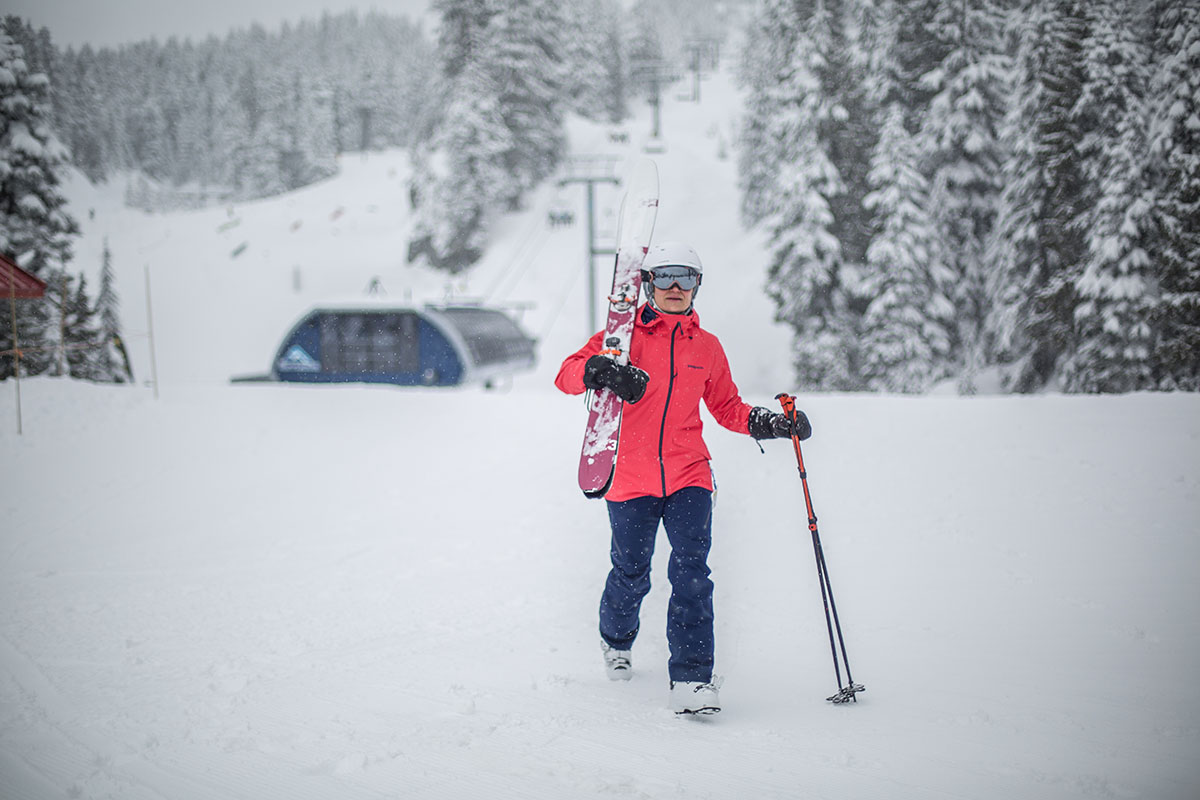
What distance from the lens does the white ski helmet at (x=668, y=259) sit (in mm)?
3168

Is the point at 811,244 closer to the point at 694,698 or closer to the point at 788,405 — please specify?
the point at 788,405

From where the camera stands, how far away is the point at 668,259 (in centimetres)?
317

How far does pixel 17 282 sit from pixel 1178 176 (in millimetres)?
13527

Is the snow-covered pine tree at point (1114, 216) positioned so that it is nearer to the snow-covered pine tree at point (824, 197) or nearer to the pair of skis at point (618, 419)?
the snow-covered pine tree at point (824, 197)

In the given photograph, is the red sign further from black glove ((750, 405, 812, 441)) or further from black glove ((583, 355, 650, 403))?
black glove ((750, 405, 812, 441))

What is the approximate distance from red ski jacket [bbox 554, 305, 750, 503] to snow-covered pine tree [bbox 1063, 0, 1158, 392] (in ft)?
27.4

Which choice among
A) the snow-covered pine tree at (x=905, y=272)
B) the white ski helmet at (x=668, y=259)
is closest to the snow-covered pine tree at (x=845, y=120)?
the snow-covered pine tree at (x=905, y=272)

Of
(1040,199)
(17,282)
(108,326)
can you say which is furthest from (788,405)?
(108,326)

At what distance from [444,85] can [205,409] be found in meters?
25.3

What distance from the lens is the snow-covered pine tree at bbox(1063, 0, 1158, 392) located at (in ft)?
28.8

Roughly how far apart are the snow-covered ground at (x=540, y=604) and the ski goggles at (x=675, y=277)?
179cm

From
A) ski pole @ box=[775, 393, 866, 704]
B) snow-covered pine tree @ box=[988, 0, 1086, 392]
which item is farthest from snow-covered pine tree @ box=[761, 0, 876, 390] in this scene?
ski pole @ box=[775, 393, 866, 704]

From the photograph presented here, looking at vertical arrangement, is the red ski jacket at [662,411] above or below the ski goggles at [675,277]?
below

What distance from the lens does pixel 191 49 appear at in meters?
14.5
